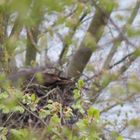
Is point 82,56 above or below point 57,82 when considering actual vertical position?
above

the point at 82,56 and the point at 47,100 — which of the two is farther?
the point at 82,56

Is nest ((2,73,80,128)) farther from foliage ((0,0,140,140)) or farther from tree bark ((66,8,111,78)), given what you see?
tree bark ((66,8,111,78))

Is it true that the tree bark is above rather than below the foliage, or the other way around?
above

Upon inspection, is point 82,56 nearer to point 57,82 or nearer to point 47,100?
point 57,82

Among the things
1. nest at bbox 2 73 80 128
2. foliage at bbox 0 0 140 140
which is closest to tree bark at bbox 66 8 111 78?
foliage at bbox 0 0 140 140

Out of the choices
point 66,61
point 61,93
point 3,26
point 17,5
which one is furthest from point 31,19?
point 66,61

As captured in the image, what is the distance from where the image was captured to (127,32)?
1.62 meters

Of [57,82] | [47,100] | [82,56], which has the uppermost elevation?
[82,56]

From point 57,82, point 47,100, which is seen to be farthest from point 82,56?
point 47,100

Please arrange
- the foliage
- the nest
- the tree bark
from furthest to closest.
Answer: the tree bark, the nest, the foliage

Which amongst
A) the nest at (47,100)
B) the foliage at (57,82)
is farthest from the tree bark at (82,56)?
the nest at (47,100)

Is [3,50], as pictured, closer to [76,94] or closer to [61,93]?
[76,94]

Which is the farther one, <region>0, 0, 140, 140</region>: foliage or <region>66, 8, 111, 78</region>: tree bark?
<region>66, 8, 111, 78</region>: tree bark

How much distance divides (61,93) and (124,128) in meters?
0.48
